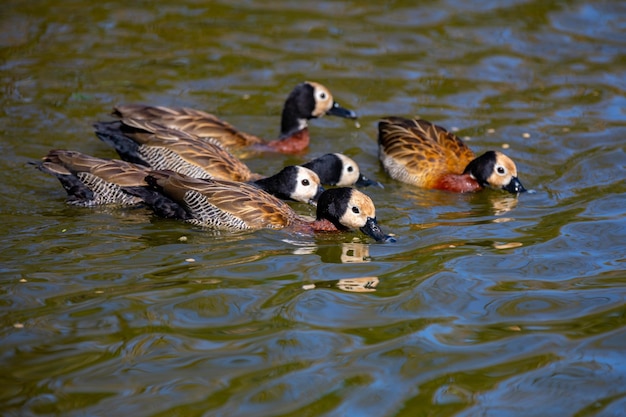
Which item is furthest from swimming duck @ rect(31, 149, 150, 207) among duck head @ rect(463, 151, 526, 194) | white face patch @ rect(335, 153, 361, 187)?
duck head @ rect(463, 151, 526, 194)

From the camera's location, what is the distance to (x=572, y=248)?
27.4 ft

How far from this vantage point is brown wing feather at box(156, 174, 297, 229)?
8891 millimetres

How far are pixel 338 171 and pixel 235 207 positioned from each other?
1.85 meters

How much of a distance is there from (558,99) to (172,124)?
5.29 metres

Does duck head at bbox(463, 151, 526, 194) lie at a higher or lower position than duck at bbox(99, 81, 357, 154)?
lower

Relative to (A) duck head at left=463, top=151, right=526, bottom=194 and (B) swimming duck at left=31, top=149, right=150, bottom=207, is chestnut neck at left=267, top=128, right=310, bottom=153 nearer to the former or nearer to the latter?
(A) duck head at left=463, top=151, right=526, bottom=194

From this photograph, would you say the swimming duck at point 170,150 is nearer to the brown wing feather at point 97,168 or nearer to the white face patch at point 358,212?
the brown wing feather at point 97,168

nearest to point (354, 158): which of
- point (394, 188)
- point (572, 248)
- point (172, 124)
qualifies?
point (394, 188)

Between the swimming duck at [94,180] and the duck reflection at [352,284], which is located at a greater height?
the swimming duck at [94,180]

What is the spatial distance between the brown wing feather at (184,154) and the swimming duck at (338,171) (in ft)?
2.54

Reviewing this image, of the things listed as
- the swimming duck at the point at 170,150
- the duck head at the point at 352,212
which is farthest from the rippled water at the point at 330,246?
the swimming duck at the point at 170,150

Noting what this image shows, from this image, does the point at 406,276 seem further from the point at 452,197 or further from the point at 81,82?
the point at 81,82

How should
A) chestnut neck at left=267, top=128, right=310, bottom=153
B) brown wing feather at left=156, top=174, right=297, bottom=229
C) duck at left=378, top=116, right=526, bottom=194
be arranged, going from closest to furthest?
brown wing feather at left=156, top=174, right=297, bottom=229, duck at left=378, top=116, right=526, bottom=194, chestnut neck at left=267, top=128, right=310, bottom=153

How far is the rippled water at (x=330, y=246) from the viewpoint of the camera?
5965 millimetres
